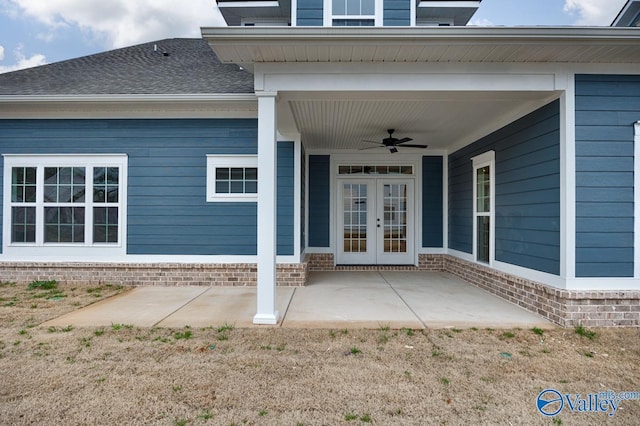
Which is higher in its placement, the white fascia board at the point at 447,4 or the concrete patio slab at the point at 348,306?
the white fascia board at the point at 447,4

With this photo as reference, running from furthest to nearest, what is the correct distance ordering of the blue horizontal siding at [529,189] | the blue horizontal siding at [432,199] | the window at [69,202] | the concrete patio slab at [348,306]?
the blue horizontal siding at [432,199], the window at [69,202], the blue horizontal siding at [529,189], the concrete patio slab at [348,306]

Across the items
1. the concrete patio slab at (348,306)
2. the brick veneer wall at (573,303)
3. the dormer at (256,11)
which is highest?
the dormer at (256,11)

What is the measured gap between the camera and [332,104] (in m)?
4.68

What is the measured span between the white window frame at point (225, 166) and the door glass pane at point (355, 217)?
2547mm

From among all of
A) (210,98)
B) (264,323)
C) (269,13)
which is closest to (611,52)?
(264,323)

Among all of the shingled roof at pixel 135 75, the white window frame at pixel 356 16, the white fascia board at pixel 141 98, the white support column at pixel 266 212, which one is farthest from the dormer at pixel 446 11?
the white support column at pixel 266 212

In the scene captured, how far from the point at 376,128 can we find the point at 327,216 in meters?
2.38

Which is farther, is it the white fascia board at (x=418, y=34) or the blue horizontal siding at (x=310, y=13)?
the blue horizontal siding at (x=310, y=13)

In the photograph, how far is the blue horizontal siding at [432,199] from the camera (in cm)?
754

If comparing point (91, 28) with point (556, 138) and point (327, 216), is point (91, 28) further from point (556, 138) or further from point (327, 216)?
point (556, 138)

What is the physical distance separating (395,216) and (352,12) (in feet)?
13.5

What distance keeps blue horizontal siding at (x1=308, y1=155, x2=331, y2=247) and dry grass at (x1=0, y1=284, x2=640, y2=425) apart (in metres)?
4.00

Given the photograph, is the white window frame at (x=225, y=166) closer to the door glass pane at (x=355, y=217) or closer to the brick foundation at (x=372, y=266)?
the brick foundation at (x=372, y=266)

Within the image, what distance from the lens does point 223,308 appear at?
4512mm
